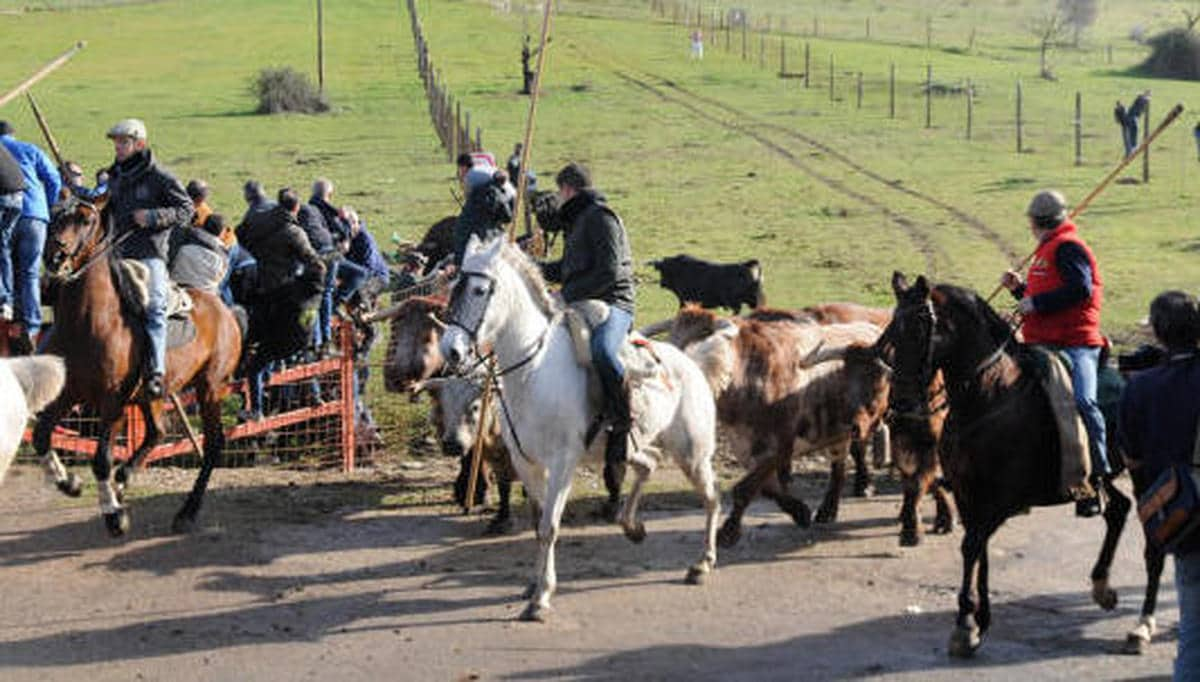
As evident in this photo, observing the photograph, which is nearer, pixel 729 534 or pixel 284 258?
pixel 729 534

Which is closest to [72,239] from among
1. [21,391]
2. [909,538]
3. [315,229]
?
[21,391]

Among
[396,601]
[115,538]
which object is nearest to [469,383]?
[396,601]

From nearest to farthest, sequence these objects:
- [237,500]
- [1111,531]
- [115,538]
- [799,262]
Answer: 1. [1111,531]
2. [115,538]
3. [237,500]
4. [799,262]

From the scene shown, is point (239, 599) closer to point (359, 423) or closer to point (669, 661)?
point (669, 661)

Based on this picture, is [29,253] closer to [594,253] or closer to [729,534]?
[594,253]

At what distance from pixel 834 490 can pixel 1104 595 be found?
281 centimetres

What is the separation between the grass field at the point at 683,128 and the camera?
28547 mm

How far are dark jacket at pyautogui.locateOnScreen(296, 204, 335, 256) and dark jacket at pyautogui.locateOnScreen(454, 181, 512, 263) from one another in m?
3.69

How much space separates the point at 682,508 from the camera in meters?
13.1

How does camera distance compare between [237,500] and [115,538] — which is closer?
[115,538]

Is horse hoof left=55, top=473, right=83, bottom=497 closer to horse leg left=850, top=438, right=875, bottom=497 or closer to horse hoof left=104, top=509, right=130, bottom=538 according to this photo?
horse hoof left=104, top=509, right=130, bottom=538

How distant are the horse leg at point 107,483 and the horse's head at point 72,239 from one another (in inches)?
47.1

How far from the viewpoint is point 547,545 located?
10102 millimetres

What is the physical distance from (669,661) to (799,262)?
1769 centimetres
